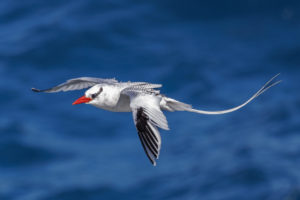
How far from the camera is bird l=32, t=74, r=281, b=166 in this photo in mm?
9305

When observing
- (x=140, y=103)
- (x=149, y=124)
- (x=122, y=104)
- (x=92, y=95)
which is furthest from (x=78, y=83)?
(x=149, y=124)

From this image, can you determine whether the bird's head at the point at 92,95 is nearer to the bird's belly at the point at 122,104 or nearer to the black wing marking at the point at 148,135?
the bird's belly at the point at 122,104

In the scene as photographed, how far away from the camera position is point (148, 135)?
30.6 ft

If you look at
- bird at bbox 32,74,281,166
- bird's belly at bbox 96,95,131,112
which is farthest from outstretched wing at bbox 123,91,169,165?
bird's belly at bbox 96,95,131,112

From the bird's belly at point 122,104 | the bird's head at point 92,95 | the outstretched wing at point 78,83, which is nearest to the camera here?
the bird's belly at point 122,104

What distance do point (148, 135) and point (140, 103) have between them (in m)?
0.63

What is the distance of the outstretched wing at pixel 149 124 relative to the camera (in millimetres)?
9242

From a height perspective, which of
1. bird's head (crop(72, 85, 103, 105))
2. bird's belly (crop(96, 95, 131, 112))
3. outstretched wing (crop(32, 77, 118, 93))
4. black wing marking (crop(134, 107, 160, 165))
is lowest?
black wing marking (crop(134, 107, 160, 165))

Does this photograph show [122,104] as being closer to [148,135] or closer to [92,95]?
[92,95]

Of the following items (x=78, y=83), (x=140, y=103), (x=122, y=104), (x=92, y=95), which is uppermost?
(x=78, y=83)

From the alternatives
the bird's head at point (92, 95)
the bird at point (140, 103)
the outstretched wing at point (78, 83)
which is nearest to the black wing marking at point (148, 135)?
the bird at point (140, 103)

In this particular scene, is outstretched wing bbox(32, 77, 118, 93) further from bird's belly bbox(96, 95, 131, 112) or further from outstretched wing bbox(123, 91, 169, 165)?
outstretched wing bbox(123, 91, 169, 165)

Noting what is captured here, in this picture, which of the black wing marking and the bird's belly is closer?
the black wing marking

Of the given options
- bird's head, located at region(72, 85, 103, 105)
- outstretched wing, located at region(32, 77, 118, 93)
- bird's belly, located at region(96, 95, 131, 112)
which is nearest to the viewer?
bird's belly, located at region(96, 95, 131, 112)
